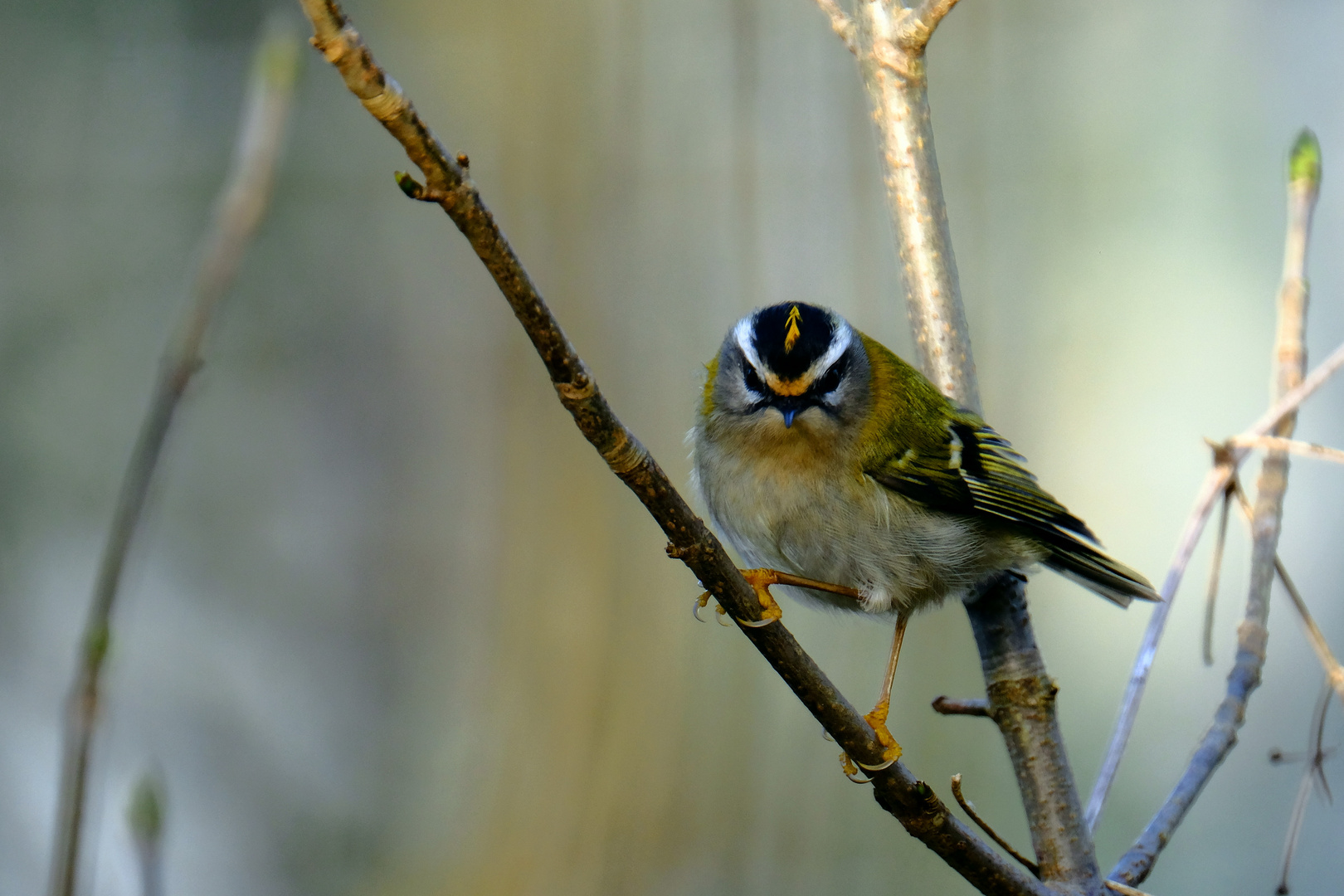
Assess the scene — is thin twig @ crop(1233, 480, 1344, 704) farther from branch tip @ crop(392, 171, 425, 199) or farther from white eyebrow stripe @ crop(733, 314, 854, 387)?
branch tip @ crop(392, 171, 425, 199)

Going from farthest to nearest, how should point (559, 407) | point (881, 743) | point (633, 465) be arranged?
1. point (559, 407)
2. point (881, 743)
3. point (633, 465)

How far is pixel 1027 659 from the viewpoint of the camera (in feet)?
4.98

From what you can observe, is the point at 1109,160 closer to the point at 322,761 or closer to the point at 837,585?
the point at 837,585

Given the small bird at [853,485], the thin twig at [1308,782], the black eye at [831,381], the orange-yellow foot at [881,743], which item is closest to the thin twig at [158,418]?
the orange-yellow foot at [881,743]

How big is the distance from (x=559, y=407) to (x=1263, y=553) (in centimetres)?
232

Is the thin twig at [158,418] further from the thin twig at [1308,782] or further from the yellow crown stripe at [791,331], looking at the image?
the thin twig at [1308,782]

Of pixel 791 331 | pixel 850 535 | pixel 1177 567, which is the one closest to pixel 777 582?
pixel 850 535

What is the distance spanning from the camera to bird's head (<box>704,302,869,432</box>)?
1.71m

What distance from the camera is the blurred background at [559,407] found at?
3113 mm

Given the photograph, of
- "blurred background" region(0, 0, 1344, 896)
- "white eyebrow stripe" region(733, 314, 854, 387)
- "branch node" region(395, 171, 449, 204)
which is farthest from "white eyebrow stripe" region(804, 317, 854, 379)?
"blurred background" region(0, 0, 1344, 896)

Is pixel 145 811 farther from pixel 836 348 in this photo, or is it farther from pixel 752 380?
pixel 836 348

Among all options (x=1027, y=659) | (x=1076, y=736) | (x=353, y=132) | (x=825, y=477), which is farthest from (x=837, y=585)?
(x=353, y=132)

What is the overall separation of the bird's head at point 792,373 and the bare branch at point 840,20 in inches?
16.8

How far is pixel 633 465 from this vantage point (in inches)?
36.1
